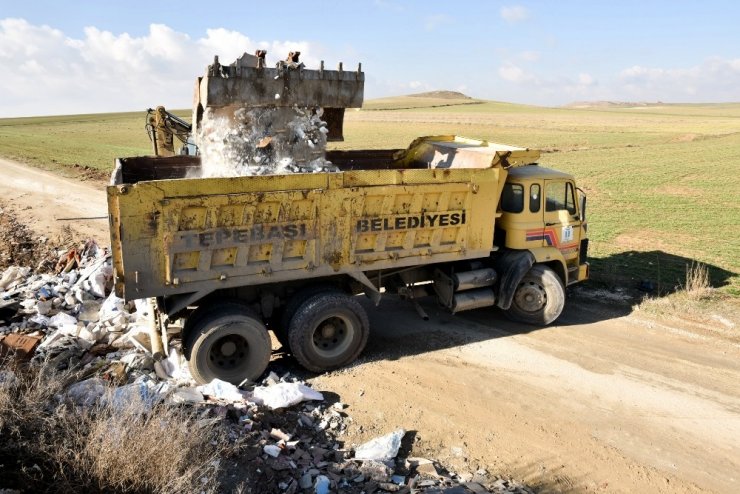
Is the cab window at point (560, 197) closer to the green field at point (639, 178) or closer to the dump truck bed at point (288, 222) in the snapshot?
the dump truck bed at point (288, 222)

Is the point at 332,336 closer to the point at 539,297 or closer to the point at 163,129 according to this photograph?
the point at 539,297

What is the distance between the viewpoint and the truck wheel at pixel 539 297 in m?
9.08

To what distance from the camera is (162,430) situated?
4.47 meters

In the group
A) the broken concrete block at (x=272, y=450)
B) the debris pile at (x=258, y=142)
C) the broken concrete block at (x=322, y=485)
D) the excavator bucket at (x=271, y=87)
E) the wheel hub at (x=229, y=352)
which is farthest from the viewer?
the debris pile at (x=258, y=142)

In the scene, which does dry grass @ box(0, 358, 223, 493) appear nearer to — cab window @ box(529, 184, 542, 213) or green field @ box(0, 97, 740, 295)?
cab window @ box(529, 184, 542, 213)

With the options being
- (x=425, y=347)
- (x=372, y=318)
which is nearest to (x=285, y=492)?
(x=425, y=347)

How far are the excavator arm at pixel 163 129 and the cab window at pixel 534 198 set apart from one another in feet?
27.5

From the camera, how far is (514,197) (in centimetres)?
886

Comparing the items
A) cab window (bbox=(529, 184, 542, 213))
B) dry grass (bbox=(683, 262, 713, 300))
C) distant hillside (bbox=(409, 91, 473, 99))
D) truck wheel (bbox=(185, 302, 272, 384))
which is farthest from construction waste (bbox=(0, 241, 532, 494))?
distant hillside (bbox=(409, 91, 473, 99))

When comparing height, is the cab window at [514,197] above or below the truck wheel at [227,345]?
above

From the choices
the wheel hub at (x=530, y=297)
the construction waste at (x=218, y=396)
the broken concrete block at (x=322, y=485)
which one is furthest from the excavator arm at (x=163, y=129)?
the broken concrete block at (x=322, y=485)

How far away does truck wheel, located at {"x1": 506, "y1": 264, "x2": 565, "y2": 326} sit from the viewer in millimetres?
9078

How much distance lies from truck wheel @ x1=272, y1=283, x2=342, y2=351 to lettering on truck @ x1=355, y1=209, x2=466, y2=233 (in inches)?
35.4

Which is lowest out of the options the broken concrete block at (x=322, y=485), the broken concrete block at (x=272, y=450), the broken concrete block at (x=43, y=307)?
the broken concrete block at (x=322, y=485)
